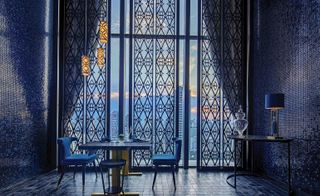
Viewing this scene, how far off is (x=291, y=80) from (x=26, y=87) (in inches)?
186

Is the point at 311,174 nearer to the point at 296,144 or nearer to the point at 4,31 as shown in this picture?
the point at 296,144

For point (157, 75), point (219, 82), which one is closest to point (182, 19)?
point (157, 75)

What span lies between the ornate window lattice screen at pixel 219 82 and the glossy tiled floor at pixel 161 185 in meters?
0.70

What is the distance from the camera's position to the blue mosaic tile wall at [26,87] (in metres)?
4.85

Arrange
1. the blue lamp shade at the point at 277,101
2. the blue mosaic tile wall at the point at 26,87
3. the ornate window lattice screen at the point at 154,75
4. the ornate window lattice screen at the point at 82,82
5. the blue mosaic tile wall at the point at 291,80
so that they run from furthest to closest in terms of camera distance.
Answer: the ornate window lattice screen at the point at 154,75, the ornate window lattice screen at the point at 82,82, the blue lamp shade at the point at 277,101, the blue mosaic tile wall at the point at 26,87, the blue mosaic tile wall at the point at 291,80

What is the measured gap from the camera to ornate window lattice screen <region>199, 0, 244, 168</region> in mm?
6863

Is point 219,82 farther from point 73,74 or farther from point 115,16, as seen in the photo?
point 73,74

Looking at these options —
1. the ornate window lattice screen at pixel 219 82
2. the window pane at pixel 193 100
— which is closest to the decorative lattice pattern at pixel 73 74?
the window pane at pixel 193 100

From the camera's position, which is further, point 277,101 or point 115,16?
point 115,16

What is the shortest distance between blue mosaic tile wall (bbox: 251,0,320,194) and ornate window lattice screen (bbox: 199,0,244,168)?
15.4 inches

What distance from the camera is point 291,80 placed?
5164mm

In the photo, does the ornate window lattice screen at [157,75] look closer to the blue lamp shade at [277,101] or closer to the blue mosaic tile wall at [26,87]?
the blue mosaic tile wall at [26,87]

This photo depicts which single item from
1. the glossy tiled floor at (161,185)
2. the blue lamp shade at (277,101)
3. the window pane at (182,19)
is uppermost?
the window pane at (182,19)

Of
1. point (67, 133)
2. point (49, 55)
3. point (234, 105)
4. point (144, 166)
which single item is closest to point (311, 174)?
point (234, 105)
